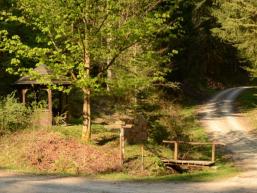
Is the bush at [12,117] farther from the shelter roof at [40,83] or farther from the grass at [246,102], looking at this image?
the grass at [246,102]

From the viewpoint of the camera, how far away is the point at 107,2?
67.4 feet

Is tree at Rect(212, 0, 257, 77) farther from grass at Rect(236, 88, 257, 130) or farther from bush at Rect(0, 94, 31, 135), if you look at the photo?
bush at Rect(0, 94, 31, 135)

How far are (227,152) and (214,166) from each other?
523 centimetres

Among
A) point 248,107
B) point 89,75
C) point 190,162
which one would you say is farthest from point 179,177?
point 248,107

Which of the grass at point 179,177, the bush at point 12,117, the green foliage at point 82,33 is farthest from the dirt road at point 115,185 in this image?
the bush at point 12,117

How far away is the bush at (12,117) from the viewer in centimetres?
2289

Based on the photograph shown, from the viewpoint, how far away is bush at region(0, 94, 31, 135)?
22891 millimetres

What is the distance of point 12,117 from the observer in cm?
2308

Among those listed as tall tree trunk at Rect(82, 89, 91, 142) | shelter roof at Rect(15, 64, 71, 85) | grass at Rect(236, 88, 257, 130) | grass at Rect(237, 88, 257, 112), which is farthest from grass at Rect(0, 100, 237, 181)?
grass at Rect(237, 88, 257, 112)

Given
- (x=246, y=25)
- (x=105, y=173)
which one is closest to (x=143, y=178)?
(x=105, y=173)

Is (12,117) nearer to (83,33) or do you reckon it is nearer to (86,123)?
(86,123)

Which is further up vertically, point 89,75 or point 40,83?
point 89,75

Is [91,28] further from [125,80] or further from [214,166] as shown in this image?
[214,166]

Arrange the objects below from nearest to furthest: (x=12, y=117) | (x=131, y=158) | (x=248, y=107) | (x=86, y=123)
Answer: (x=131, y=158) < (x=86, y=123) < (x=12, y=117) < (x=248, y=107)
